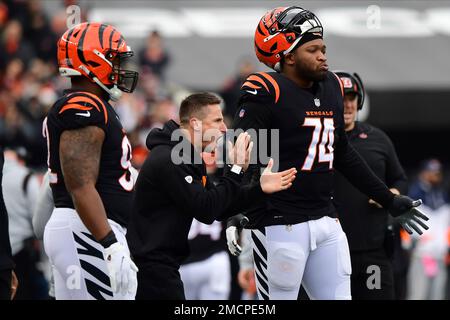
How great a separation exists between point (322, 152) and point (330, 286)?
785 mm

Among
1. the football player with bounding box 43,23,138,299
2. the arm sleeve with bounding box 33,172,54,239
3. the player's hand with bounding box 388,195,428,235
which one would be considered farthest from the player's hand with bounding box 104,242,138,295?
the player's hand with bounding box 388,195,428,235

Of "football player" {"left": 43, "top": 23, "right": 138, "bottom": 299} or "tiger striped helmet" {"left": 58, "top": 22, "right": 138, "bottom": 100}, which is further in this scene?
"tiger striped helmet" {"left": 58, "top": 22, "right": 138, "bottom": 100}

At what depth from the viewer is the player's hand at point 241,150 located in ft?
18.4

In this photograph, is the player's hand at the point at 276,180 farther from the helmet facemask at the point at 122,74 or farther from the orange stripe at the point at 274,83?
the helmet facemask at the point at 122,74

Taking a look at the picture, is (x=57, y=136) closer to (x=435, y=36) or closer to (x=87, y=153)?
(x=87, y=153)

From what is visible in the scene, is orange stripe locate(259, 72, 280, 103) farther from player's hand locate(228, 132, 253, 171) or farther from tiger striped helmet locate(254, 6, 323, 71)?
player's hand locate(228, 132, 253, 171)

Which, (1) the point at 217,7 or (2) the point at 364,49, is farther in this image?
(1) the point at 217,7

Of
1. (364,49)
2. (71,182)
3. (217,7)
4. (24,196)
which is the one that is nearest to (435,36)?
(364,49)

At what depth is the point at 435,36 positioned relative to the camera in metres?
17.1

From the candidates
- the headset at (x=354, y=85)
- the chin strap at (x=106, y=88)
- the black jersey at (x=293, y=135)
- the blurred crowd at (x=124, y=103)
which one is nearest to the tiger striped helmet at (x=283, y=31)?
the black jersey at (x=293, y=135)

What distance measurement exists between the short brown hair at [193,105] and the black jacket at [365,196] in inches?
62.4

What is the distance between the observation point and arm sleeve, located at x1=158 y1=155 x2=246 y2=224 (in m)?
5.72

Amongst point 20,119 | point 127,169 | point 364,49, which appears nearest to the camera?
point 127,169

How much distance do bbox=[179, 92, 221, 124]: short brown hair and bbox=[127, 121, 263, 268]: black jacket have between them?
77 mm
